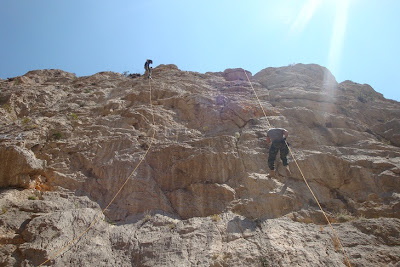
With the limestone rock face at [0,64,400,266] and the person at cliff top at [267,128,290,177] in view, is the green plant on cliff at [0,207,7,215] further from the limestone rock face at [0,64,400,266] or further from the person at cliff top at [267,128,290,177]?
the person at cliff top at [267,128,290,177]

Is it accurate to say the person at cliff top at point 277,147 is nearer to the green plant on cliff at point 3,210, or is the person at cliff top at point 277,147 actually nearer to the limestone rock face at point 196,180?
the limestone rock face at point 196,180

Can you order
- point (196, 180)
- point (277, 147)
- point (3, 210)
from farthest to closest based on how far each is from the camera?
point (277, 147)
point (196, 180)
point (3, 210)

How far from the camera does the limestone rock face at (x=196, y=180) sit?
5.68m

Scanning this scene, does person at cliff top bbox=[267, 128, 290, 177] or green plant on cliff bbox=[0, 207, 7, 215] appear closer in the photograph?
green plant on cliff bbox=[0, 207, 7, 215]

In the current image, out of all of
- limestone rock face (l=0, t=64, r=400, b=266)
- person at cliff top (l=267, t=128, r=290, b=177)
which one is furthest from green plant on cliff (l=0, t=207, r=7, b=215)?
person at cliff top (l=267, t=128, r=290, b=177)

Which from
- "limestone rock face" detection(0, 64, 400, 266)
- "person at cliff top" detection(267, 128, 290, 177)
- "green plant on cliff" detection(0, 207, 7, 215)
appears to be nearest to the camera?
"limestone rock face" detection(0, 64, 400, 266)

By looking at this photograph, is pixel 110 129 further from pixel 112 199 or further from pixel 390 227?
pixel 390 227

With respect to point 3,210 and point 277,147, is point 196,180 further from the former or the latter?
point 3,210

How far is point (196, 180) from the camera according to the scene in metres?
7.86

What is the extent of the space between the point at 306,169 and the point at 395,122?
484 cm

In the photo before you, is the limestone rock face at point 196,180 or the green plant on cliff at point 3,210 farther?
the green plant on cliff at point 3,210

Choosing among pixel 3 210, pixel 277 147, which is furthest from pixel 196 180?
pixel 3 210

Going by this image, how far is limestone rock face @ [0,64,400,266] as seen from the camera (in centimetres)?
568

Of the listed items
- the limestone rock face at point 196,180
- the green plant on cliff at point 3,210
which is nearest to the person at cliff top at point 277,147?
the limestone rock face at point 196,180
